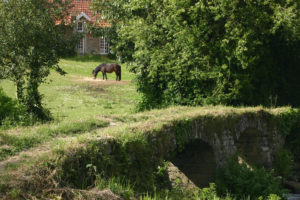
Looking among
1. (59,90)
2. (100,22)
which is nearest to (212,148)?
(100,22)

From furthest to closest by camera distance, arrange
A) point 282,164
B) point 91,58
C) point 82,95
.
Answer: point 91,58
point 82,95
point 282,164

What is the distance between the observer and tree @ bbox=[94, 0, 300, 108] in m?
14.4

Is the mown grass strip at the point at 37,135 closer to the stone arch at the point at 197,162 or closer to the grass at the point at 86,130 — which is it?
the grass at the point at 86,130

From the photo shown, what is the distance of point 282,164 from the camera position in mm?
14344

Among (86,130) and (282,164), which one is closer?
(86,130)

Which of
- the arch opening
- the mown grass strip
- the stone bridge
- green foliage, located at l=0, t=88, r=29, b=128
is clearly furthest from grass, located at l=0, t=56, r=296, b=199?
green foliage, located at l=0, t=88, r=29, b=128

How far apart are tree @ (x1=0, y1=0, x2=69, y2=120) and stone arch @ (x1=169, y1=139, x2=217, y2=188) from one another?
430cm

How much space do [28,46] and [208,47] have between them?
5.87 meters

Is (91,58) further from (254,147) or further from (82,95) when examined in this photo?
(254,147)

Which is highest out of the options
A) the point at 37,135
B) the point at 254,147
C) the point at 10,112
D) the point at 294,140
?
the point at 37,135

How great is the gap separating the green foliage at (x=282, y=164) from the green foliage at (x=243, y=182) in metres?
2.63

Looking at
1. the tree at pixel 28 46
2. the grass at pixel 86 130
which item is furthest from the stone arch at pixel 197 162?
the tree at pixel 28 46

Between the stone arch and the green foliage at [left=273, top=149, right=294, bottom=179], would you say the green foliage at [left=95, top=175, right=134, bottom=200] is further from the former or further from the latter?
the green foliage at [left=273, top=149, right=294, bottom=179]

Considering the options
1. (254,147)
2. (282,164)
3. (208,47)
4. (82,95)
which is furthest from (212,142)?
(82,95)
